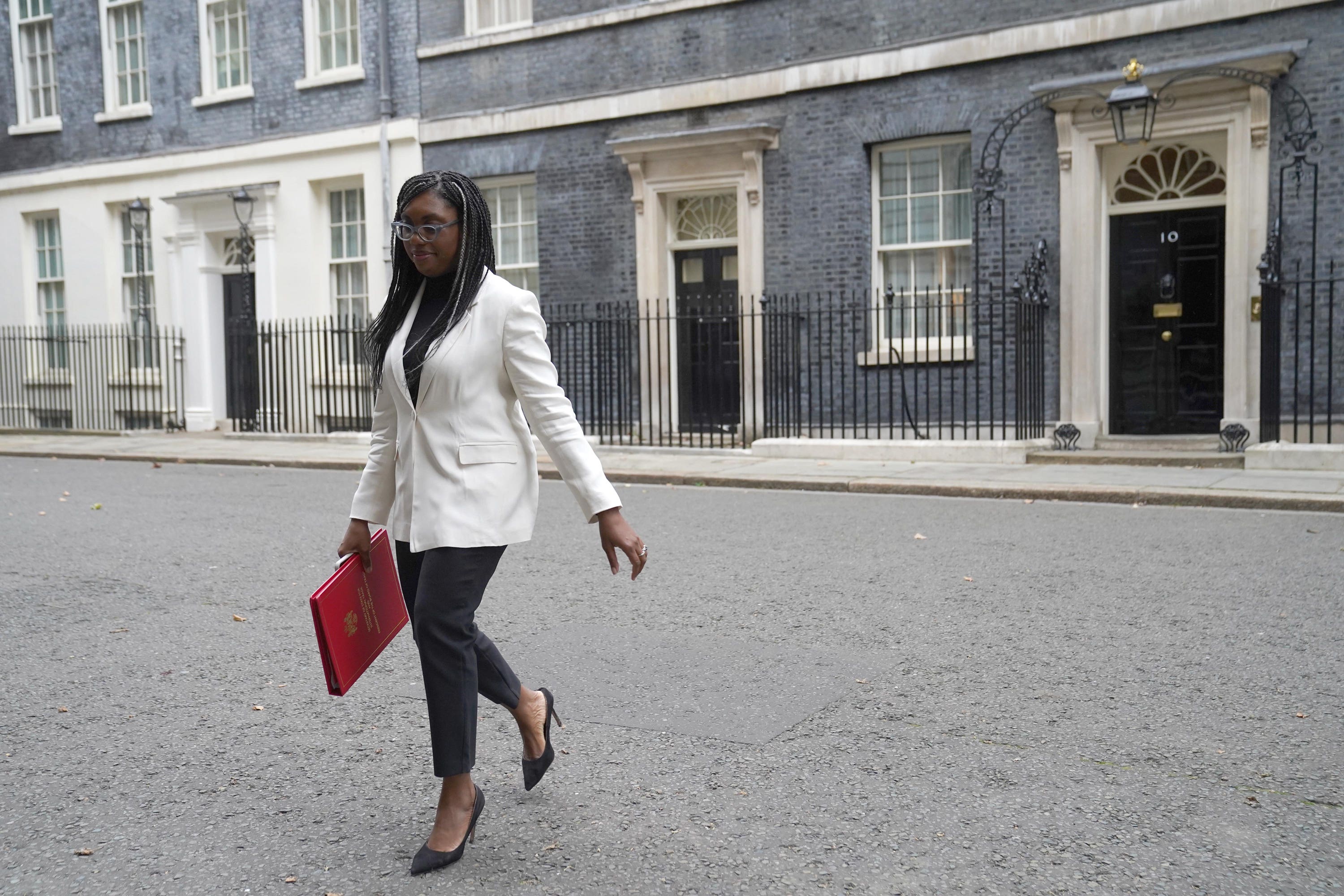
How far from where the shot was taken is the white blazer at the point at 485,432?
10.5 feet

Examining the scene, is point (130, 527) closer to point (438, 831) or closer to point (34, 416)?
point (438, 831)

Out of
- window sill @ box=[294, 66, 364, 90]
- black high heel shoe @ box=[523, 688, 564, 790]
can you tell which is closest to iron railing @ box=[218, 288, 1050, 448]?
window sill @ box=[294, 66, 364, 90]

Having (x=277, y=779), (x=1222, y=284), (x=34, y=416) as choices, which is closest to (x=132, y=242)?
(x=34, y=416)

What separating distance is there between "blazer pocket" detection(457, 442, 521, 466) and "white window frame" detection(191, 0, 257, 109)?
60.7 ft

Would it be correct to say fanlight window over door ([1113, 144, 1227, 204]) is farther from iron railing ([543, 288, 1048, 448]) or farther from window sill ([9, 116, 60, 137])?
window sill ([9, 116, 60, 137])

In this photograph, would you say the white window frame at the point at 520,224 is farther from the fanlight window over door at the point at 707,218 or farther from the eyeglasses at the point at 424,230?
the eyeglasses at the point at 424,230

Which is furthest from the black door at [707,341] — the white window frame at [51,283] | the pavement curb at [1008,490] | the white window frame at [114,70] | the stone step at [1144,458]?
the white window frame at [51,283]

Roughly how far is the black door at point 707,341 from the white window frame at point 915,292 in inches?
71.3

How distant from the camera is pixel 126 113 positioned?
69.8 ft

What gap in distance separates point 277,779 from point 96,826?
524 mm

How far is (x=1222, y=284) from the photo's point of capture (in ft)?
42.8

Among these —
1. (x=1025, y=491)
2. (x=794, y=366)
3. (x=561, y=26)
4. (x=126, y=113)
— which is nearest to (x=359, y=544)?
(x=1025, y=491)

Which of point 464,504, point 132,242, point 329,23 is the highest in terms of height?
point 329,23

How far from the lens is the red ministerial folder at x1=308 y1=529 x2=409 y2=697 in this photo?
3.26m
